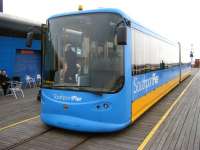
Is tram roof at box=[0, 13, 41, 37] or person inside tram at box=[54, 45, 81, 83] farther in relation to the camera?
tram roof at box=[0, 13, 41, 37]

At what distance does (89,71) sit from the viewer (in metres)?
6.10

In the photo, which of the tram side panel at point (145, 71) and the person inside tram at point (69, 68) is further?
the tram side panel at point (145, 71)

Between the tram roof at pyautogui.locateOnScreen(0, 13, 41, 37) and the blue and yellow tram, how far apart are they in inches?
305

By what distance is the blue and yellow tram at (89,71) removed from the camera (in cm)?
597

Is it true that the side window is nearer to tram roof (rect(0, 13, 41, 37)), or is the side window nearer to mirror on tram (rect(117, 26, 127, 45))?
mirror on tram (rect(117, 26, 127, 45))

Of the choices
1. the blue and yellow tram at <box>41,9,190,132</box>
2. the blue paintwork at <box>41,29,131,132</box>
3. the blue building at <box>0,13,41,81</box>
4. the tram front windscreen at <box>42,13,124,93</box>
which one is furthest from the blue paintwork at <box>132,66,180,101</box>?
the blue building at <box>0,13,41,81</box>

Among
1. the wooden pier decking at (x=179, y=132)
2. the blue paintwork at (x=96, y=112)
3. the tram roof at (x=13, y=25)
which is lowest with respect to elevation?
the wooden pier decking at (x=179, y=132)

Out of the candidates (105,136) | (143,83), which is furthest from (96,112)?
(143,83)

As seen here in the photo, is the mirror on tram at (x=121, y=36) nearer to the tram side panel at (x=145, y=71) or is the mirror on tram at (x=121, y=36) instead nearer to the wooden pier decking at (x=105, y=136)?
the tram side panel at (x=145, y=71)

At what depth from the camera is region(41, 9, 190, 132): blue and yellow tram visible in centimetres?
597

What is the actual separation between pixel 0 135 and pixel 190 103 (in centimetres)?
751

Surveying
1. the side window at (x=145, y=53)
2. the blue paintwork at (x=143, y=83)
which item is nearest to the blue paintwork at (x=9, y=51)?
the side window at (x=145, y=53)

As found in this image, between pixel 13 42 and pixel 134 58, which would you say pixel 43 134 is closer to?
pixel 134 58

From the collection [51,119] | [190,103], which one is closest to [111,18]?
[51,119]
